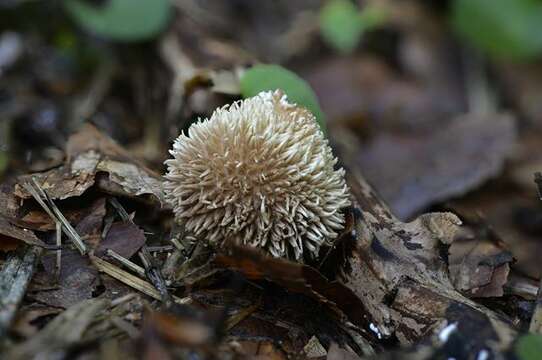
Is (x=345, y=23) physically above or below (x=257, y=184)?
above

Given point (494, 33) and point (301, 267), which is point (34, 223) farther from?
point (494, 33)

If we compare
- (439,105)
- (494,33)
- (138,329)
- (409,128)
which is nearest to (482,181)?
(409,128)

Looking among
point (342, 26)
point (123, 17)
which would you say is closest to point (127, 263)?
point (123, 17)

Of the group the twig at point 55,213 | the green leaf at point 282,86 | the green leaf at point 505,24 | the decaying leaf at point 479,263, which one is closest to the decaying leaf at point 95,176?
the twig at point 55,213

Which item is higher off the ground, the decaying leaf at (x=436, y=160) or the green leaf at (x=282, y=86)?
the green leaf at (x=282, y=86)

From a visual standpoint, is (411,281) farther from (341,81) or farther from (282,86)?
(341,81)

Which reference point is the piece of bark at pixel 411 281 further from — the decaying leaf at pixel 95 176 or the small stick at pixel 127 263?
the decaying leaf at pixel 95 176
